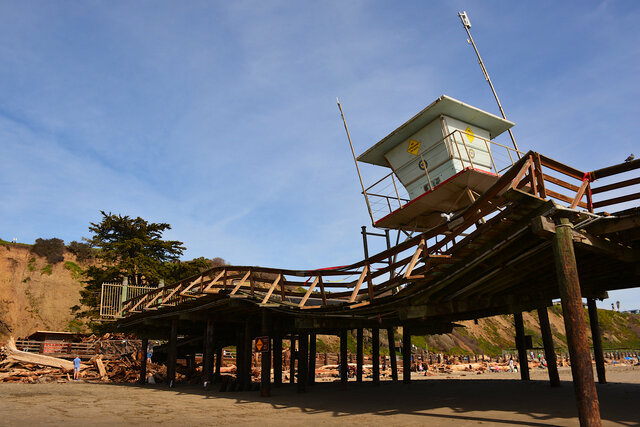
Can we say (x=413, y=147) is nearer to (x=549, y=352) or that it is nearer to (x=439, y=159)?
(x=439, y=159)

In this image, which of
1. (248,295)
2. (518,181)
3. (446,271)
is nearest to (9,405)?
(248,295)

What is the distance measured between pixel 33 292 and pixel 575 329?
210 ft

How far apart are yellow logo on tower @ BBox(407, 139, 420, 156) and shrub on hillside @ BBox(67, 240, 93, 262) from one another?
61272mm

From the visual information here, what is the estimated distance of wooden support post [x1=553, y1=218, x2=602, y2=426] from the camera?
6.77m

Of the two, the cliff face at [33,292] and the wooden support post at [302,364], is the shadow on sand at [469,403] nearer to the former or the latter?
the wooden support post at [302,364]

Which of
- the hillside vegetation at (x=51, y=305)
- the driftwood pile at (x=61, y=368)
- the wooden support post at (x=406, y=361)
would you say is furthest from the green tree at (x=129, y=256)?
the wooden support post at (x=406, y=361)

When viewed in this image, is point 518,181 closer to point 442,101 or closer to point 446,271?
point 446,271

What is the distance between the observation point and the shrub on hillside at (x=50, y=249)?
60.3 metres

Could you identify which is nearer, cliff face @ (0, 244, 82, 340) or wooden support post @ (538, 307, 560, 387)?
wooden support post @ (538, 307, 560, 387)

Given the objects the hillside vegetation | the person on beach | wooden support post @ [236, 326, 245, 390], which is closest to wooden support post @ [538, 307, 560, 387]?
wooden support post @ [236, 326, 245, 390]

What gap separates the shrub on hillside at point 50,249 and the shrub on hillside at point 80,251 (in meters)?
1.49

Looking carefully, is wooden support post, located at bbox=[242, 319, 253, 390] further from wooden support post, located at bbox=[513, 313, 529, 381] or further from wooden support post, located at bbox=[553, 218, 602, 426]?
wooden support post, located at bbox=[553, 218, 602, 426]

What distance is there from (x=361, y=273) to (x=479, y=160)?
23.1 feet

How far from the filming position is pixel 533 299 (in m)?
12.4
